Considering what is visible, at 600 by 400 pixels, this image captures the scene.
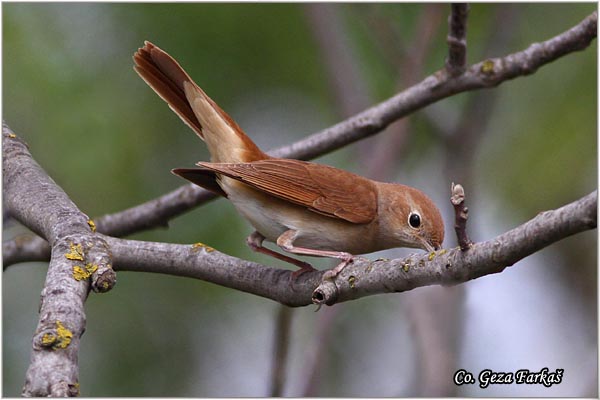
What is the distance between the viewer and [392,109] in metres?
5.58

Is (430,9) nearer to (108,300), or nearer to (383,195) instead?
(383,195)

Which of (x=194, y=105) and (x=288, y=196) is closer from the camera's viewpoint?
(x=288, y=196)

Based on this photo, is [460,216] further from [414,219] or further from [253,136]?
[253,136]

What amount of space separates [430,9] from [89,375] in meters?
5.42

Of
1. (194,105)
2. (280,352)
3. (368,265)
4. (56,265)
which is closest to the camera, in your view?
(56,265)

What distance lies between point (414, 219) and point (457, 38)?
59.5 inches

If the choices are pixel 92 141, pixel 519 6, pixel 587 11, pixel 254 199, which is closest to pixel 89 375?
pixel 92 141

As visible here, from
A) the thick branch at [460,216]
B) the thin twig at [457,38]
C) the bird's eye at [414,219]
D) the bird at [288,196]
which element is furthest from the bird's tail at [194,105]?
the thick branch at [460,216]

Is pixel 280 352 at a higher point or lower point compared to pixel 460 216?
lower

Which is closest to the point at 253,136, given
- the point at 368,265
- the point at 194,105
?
the point at 194,105

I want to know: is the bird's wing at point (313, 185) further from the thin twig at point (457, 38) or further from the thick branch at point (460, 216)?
the thick branch at point (460, 216)

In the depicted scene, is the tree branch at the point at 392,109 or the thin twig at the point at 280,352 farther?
the tree branch at the point at 392,109

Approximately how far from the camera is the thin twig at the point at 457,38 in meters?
5.05

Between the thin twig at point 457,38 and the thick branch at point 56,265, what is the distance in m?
2.92
